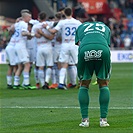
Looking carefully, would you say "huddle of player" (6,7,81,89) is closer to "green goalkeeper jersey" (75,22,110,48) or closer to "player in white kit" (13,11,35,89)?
"player in white kit" (13,11,35,89)

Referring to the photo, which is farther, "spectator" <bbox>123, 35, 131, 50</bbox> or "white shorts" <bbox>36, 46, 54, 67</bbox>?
"spectator" <bbox>123, 35, 131, 50</bbox>

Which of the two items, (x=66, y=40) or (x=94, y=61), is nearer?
(x=94, y=61)

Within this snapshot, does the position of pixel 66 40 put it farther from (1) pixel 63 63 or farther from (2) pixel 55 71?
(2) pixel 55 71

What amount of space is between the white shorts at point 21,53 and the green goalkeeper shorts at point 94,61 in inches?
361

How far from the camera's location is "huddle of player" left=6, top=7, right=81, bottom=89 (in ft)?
65.5

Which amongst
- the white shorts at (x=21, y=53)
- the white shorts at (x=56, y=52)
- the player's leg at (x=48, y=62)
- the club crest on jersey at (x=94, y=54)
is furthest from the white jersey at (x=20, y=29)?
the club crest on jersey at (x=94, y=54)

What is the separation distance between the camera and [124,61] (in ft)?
132

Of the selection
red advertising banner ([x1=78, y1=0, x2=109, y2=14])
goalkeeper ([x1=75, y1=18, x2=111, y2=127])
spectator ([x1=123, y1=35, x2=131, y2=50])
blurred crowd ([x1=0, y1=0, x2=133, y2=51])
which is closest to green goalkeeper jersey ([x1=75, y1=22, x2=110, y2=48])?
goalkeeper ([x1=75, y1=18, x2=111, y2=127])

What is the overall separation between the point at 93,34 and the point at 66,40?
28.1 ft

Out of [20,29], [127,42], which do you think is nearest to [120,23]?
[127,42]

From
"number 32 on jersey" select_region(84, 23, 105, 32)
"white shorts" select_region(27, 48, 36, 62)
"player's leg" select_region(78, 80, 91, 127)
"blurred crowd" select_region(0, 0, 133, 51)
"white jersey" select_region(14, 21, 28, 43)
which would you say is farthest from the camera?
"blurred crowd" select_region(0, 0, 133, 51)

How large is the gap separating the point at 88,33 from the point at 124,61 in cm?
2880

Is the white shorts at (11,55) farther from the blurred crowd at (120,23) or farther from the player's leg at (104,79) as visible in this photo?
the blurred crowd at (120,23)

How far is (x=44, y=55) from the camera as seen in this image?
20.5 metres
